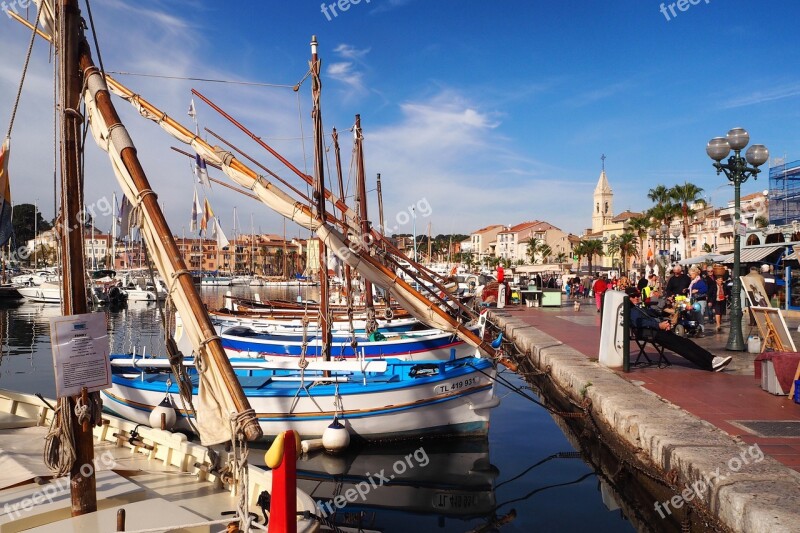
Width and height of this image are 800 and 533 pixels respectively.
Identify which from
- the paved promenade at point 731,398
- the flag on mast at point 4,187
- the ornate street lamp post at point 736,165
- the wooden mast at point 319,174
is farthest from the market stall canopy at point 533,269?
the flag on mast at point 4,187

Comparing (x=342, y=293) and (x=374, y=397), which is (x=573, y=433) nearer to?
(x=374, y=397)

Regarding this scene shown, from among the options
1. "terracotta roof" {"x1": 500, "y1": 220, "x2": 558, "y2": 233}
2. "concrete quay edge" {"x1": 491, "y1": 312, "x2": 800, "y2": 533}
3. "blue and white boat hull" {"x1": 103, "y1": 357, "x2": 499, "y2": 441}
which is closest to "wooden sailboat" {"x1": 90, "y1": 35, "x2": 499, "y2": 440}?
"blue and white boat hull" {"x1": 103, "y1": 357, "x2": 499, "y2": 441}

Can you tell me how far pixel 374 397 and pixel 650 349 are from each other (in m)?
8.37

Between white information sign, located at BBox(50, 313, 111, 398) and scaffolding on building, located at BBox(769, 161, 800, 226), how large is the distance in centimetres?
3650

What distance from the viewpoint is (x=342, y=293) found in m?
34.9

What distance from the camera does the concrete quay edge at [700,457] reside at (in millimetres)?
5000

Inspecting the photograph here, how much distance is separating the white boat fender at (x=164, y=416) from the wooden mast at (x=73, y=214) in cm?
736

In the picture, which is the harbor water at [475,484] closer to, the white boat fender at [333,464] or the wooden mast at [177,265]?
the white boat fender at [333,464]

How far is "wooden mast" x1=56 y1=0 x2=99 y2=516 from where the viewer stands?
13.8ft

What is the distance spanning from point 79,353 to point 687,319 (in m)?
16.3

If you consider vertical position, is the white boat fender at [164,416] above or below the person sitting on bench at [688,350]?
below

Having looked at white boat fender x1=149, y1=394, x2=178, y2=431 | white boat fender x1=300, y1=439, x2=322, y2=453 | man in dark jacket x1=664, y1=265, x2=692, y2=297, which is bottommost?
white boat fender x1=300, y1=439, x2=322, y2=453

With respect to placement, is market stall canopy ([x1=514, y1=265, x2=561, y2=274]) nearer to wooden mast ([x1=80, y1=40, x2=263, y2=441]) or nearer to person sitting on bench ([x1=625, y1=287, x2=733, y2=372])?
person sitting on bench ([x1=625, y1=287, x2=733, y2=372])

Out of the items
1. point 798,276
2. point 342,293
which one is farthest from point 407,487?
point 342,293
